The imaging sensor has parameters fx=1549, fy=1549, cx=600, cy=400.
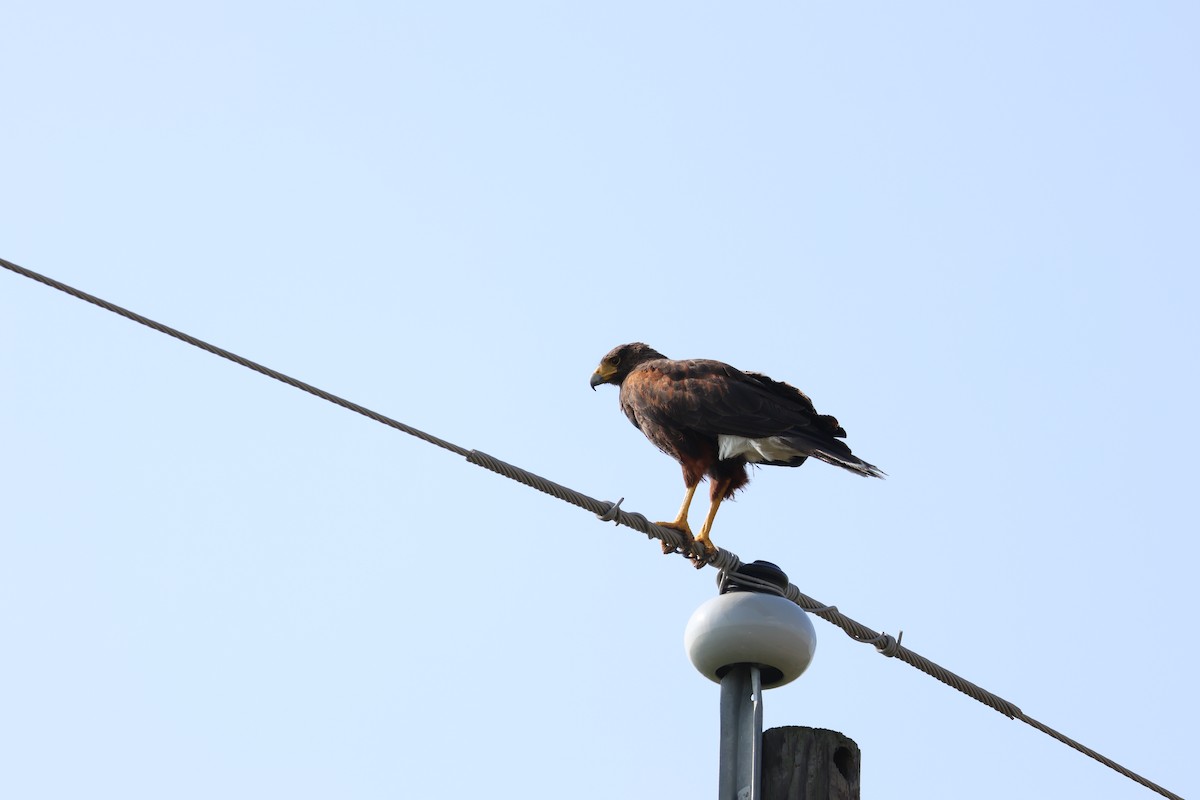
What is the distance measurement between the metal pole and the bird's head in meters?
5.35

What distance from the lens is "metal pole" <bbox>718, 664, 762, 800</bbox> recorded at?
13.9 feet

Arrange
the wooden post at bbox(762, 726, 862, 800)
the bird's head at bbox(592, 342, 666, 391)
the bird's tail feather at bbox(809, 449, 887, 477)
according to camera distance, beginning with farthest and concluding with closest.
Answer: the bird's head at bbox(592, 342, 666, 391) < the bird's tail feather at bbox(809, 449, 887, 477) < the wooden post at bbox(762, 726, 862, 800)

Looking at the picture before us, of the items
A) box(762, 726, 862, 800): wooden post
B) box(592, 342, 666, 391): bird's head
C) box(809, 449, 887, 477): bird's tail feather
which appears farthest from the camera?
box(592, 342, 666, 391): bird's head

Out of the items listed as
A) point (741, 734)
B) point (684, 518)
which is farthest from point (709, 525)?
point (741, 734)

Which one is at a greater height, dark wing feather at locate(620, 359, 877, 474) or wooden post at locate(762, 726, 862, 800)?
dark wing feather at locate(620, 359, 877, 474)

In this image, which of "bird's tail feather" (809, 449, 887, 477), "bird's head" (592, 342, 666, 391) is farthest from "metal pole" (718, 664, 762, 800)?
"bird's head" (592, 342, 666, 391)

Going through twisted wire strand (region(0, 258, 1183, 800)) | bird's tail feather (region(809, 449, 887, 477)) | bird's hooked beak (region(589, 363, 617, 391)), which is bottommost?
twisted wire strand (region(0, 258, 1183, 800))

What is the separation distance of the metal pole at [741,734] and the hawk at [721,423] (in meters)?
3.13

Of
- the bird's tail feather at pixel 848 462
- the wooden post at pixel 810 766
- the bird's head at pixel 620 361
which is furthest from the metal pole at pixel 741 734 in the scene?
the bird's head at pixel 620 361

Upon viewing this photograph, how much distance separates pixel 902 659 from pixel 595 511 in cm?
123

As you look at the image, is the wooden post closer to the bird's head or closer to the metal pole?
the metal pole

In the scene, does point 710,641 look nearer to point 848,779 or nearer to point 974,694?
point 848,779

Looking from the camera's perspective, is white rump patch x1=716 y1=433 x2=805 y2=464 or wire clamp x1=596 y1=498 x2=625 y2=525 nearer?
wire clamp x1=596 y1=498 x2=625 y2=525

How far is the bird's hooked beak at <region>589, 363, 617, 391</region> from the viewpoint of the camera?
9.84 m
